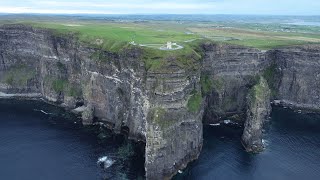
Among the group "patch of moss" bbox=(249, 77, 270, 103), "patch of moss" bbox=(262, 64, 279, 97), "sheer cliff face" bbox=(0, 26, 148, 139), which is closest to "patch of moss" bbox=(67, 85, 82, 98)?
"sheer cliff face" bbox=(0, 26, 148, 139)

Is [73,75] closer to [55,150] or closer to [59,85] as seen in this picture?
[59,85]

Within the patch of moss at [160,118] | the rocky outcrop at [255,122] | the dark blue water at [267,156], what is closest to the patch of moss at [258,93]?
the rocky outcrop at [255,122]

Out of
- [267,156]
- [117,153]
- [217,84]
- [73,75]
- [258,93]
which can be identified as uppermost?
[73,75]

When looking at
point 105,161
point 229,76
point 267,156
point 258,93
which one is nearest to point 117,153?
point 105,161

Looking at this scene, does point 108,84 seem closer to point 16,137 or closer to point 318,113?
point 16,137

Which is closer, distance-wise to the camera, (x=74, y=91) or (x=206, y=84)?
(x=206, y=84)

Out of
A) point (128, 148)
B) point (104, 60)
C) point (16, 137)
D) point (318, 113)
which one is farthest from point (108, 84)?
point (318, 113)

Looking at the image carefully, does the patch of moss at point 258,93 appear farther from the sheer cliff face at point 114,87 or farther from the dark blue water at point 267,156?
the sheer cliff face at point 114,87
